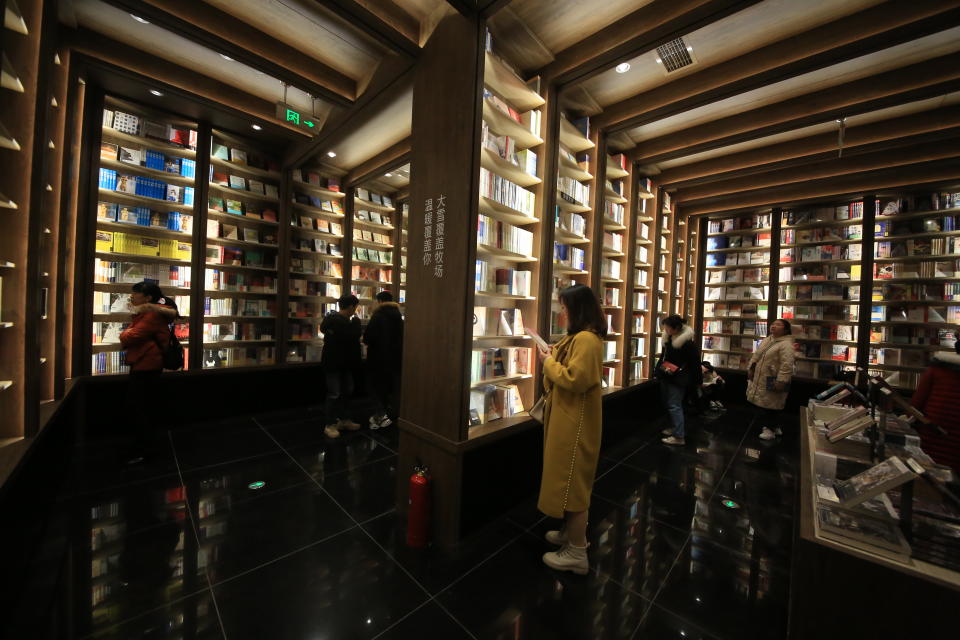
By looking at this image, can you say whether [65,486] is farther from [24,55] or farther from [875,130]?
[875,130]

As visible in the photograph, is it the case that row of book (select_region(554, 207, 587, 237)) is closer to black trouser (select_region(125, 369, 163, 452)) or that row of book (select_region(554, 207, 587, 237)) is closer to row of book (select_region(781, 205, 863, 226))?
black trouser (select_region(125, 369, 163, 452))

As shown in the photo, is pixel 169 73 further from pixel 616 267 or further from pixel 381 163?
pixel 616 267

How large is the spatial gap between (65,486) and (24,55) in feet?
10.1

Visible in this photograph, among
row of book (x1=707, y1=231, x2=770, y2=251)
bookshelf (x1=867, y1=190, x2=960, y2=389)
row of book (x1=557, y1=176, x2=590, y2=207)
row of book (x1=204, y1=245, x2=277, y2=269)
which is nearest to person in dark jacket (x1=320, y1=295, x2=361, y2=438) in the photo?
row of book (x1=204, y1=245, x2=277, y2=269)

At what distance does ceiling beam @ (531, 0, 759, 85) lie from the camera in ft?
7.62

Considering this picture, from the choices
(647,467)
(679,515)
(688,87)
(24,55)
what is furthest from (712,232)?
(24,55)

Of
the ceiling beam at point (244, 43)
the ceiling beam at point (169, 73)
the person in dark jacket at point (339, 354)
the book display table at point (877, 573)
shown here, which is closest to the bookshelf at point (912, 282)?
the book display table at point (877, 573)

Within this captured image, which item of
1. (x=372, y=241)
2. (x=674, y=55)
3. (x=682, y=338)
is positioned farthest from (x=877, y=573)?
(x=372, y=241)

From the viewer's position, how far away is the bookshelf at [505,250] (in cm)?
272

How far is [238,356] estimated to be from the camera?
505cm

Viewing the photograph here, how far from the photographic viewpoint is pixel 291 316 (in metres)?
5.48

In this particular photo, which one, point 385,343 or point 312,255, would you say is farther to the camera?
point 312,255

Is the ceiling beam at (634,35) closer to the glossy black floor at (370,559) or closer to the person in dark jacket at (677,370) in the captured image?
the person in dark jacket at (677,370)

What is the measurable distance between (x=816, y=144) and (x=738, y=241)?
2.69 metres
